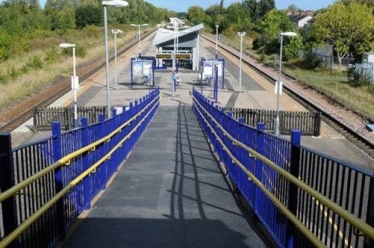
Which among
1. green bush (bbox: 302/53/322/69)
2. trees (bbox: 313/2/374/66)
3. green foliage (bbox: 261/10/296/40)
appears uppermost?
green foliage (bbox: 261/10/296/40)

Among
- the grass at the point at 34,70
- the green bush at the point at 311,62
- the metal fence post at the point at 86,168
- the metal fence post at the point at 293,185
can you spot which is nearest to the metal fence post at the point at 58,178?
the metal fence post at the point at 86,168

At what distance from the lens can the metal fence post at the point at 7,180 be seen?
435cm

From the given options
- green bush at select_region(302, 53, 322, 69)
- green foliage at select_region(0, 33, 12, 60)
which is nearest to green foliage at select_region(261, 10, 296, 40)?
green bush at select_region(302, 53, 322, 69)

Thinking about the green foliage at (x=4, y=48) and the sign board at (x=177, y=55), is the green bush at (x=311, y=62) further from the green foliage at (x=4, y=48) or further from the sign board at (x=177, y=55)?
the green foliage at (x=4, y=48)

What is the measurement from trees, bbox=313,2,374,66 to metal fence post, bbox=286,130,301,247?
56603 millimetres

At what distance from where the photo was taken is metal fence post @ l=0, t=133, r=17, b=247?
4.35 metres

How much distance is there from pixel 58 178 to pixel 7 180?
1.71 meters

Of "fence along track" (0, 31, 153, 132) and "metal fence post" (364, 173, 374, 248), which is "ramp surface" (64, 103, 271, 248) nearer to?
"metal fence post" (364, 173, 374, 248)

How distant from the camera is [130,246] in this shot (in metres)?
6.11

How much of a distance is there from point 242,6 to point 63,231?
162 meters

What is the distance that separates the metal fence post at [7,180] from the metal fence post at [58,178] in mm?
1610

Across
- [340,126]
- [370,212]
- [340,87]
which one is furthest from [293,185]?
[340,87]

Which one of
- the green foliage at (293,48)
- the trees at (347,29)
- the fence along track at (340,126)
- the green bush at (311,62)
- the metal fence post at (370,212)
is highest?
the trees at (347,29)

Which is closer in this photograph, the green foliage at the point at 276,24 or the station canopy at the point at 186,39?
the station canopy at the point at 186,39
